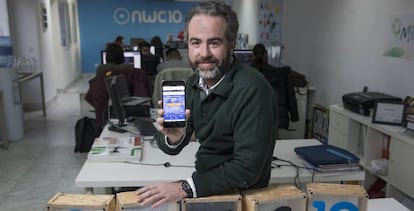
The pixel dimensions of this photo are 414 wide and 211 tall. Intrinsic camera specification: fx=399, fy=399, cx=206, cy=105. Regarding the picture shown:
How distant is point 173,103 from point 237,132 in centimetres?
28

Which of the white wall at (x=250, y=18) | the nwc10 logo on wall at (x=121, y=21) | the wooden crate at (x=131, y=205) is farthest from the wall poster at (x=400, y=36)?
the nwc10 logo on wall at (x=121, y=21)

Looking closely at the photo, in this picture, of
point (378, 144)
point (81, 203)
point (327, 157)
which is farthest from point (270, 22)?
point (81, 203)

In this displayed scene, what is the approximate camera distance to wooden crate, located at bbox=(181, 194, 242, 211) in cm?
115

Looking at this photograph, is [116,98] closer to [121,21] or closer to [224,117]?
[224,117]

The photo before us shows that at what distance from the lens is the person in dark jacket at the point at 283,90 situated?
14.7ft

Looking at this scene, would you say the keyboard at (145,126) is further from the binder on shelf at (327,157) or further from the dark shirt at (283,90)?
the dark shirt at (283,90)

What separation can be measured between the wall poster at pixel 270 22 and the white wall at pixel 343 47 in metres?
0.30

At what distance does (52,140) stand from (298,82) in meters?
3.23

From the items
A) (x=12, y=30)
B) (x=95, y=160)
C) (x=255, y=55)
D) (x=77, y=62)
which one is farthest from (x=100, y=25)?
(x=95, y=160)

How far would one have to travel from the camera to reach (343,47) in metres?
4.34

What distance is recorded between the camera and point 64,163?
433cm

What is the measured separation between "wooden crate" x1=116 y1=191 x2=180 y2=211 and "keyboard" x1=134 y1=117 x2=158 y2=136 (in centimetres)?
165

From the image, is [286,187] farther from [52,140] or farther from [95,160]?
[52,140]

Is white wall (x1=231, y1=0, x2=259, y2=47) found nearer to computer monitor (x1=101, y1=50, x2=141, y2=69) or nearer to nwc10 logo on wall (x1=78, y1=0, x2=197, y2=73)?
nwc10 logo on wall (x1=78, y1=0, x2=197, y2=73)
